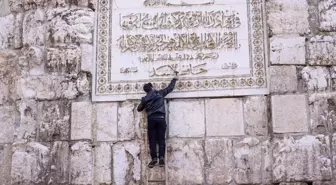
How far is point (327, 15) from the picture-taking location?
7.46 meters

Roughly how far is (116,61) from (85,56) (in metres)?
0.40

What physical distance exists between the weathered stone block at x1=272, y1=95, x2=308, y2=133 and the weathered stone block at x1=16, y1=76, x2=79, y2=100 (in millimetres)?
2475

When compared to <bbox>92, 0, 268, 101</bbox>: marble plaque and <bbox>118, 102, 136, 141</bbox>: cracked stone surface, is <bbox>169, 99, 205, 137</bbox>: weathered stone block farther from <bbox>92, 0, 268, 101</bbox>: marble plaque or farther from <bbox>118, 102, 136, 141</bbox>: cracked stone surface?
<bbox>118, 102, 136, 141</bbox>: cracked stone surface

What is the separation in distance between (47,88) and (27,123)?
50 cm

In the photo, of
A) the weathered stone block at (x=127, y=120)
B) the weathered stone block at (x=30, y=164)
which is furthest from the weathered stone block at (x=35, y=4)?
the weathered stone block at (x=30, y=164)

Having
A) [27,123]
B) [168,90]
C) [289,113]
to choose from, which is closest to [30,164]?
[27,123]

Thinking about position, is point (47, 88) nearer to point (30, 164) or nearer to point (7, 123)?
point (7, 123)

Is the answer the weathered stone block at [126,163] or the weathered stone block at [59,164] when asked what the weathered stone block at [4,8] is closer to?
the weathered stone block at [59,164]

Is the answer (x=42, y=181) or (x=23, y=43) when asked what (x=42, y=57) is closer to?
(x=23, y=43)

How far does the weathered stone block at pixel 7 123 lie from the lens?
741 cm

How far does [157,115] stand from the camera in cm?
705

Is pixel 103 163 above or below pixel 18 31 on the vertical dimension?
below

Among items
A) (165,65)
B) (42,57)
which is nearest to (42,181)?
(42,57)

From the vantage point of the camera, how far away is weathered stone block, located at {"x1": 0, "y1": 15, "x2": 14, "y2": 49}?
7812mm
